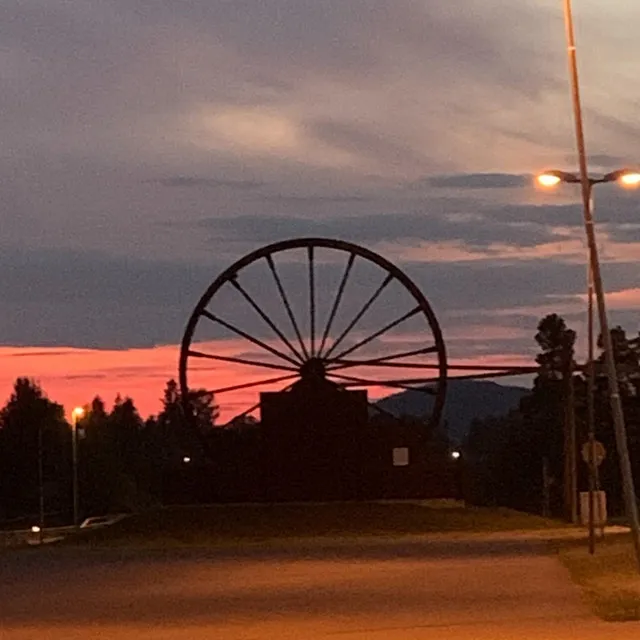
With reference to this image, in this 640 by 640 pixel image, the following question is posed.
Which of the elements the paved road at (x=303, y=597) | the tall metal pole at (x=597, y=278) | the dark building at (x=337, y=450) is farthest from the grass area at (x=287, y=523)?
the tall metal pole at (x=597, y=278)

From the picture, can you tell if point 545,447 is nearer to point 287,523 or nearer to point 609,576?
point 287,523

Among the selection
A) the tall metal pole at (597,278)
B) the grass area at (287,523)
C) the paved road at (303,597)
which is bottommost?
the paved road at (303,597)

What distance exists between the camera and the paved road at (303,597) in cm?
2152

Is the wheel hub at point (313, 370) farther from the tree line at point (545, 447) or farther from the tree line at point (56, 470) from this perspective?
the tree line at point (56, 470)

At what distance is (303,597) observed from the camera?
27406mm

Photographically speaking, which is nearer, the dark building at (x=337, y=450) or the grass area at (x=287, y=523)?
the grass area at (x=287, y=523)

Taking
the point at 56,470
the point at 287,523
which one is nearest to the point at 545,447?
the point at 56,470

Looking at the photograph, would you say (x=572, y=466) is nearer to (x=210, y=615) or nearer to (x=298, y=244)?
(x=298, y=244)

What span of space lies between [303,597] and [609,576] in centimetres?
614

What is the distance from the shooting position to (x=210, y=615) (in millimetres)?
24328

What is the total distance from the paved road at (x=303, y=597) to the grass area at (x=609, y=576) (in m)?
0.38

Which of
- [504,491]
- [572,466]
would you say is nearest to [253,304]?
[572,466]

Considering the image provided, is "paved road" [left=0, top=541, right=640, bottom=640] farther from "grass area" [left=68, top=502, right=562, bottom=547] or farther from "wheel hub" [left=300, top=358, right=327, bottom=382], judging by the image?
"wheel hub" [left=300, top=358, right=327, bottom=382]

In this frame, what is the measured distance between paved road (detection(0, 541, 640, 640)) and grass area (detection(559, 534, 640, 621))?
1.26 feet
